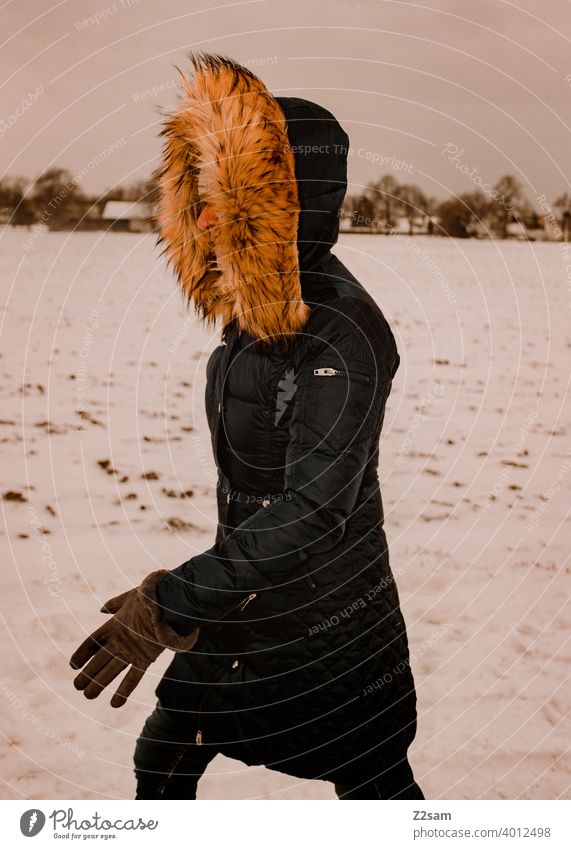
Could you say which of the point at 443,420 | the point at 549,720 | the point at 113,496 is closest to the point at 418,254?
the point at 443,420

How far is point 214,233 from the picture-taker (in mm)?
1940

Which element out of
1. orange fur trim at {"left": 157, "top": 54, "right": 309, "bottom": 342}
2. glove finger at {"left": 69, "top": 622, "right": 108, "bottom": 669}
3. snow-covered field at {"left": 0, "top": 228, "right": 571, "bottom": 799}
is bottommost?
snow-covered field at {"left": 0, "top": 228, "right": 571, "bottom": 799}

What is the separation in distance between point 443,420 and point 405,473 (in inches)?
48.6

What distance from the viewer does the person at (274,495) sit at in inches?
70.9

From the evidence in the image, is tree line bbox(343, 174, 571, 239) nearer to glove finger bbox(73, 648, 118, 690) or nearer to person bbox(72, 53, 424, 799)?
person bbox(72, 53, 424, 799)

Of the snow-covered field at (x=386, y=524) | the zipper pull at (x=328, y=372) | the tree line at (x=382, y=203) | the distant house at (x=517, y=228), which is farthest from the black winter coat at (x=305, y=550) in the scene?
the distant house at (x=517, y=228)

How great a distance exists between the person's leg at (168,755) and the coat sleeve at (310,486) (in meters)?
0.46

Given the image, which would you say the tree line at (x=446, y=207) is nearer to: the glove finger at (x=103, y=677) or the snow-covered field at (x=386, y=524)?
the snow-covered field at (x=386, y=524)

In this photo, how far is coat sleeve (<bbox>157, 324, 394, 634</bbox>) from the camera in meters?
1.77

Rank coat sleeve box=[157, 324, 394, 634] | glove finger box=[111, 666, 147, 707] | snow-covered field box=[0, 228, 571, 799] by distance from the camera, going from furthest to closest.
→ snow-covered field box=[0, 228, 571, 799] < glove finger box=[111, 666, 147, 707] < coat sleeve box=[157, 324, 394, 634]

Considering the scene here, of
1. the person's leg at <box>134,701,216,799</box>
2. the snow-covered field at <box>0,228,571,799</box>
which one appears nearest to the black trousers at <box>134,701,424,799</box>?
the person's leg at <box>134,701,216,799</box>

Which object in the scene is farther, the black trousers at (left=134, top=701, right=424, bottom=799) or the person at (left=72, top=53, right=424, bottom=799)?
the black trousers at (left=134, top=701, right=424, bottom=799)

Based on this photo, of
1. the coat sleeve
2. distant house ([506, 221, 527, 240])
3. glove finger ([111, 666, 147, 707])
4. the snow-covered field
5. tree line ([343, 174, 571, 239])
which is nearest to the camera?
the coat sleeve
